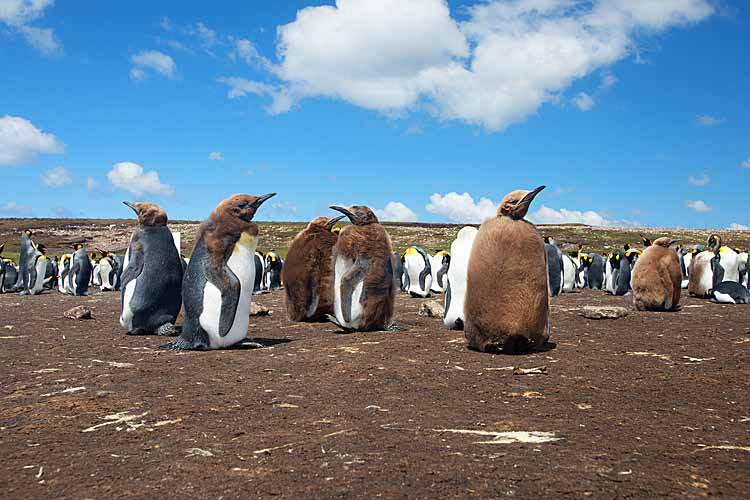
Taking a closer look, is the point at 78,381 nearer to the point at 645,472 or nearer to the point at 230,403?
the point at 230,403

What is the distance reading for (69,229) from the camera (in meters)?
71.0

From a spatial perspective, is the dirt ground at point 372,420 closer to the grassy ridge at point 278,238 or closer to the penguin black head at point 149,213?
the penguin black head at point 149,213

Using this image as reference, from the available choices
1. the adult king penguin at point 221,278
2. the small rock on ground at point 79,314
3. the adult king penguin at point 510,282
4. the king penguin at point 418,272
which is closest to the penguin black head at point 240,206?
the adult king penguin at point 221,278

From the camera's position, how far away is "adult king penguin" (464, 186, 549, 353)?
6793mm

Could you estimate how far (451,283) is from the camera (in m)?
9.34

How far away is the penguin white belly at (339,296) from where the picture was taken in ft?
29.6

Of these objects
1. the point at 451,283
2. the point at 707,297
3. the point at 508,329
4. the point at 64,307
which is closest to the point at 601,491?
the point at 508,329

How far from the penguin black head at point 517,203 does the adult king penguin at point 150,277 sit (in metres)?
4.56

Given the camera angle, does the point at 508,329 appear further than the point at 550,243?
No

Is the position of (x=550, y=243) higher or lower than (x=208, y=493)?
higher

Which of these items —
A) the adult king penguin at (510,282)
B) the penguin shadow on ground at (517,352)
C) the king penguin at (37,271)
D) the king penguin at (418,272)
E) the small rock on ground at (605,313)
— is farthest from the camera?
the king penguin at (37,271)

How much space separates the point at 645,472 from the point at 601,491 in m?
0.43

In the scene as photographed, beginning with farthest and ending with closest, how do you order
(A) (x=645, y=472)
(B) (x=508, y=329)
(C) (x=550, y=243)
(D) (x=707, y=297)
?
(C) (x=550, y=243) → (D) (x=707, y=297) → (B) (x=508, y=329) → (A) (x=645, y=472)

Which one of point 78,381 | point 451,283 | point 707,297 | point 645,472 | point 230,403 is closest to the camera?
point 645,472
